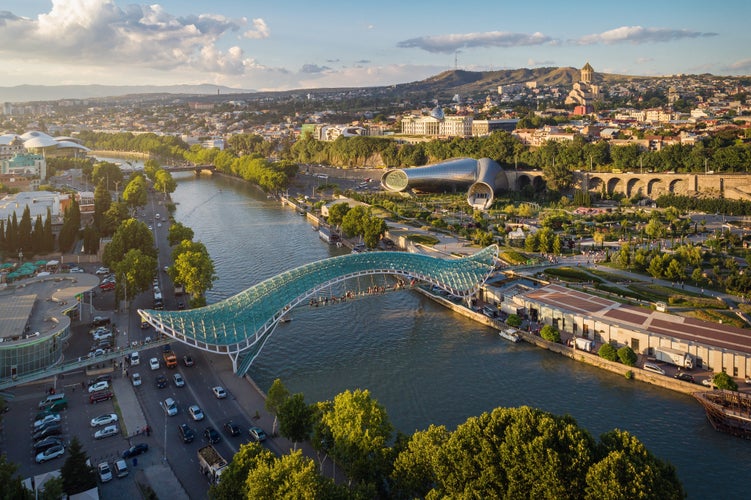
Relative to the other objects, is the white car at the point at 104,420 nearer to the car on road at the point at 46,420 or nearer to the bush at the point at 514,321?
the car on road at the point at 46,420

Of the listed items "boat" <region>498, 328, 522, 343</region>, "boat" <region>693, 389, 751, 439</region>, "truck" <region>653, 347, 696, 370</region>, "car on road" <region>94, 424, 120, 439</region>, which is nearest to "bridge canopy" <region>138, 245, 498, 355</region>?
"boat" <region>498, 328, 522, 343</region>

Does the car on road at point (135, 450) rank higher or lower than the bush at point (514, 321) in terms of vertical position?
lower

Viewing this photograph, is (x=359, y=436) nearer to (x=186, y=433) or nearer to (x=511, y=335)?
(x=186, y=433)

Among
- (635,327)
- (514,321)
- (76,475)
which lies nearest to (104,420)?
(76,475)

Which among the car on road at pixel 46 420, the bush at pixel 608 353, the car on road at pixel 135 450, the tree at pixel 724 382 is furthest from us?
the bush at pixel 608 353

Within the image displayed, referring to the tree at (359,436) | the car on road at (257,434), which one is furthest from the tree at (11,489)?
the tree at (359,436)

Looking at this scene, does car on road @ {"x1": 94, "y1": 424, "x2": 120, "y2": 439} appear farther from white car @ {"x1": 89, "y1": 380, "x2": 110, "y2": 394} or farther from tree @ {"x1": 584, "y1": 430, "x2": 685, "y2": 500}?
tree @ {"x1": 584, "y1": 430, "x2": 685, "y2": 500}

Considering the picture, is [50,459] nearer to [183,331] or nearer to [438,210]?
[183,331]

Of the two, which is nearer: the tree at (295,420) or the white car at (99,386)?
the tree at (295,420)
